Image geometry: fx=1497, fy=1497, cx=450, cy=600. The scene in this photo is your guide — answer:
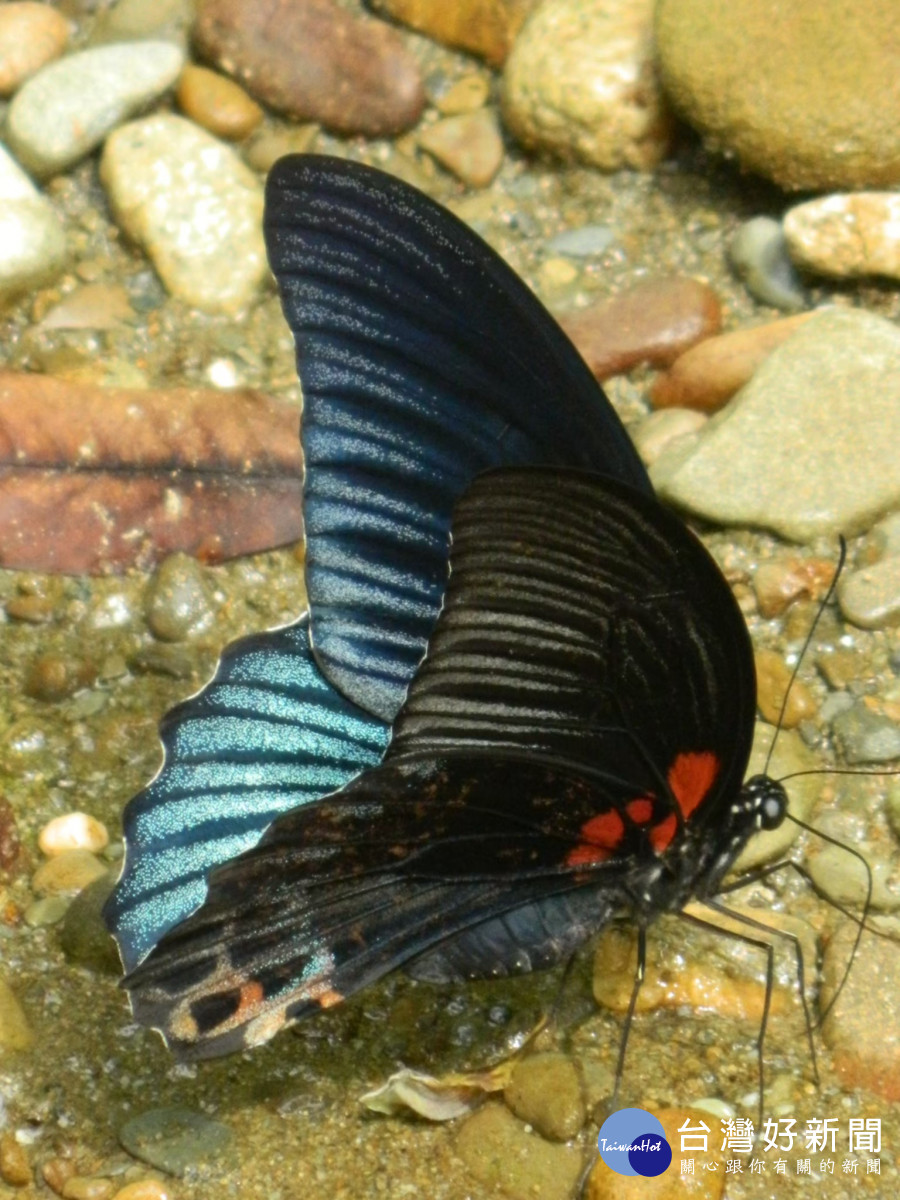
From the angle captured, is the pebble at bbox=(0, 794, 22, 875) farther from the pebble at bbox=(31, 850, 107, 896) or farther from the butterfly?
the butterfly

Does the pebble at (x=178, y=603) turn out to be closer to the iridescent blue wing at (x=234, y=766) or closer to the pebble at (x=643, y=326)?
the iridescent blue wing at (x=234, y=766)

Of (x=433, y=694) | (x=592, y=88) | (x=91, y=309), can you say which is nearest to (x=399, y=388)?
(x=433, y=694)

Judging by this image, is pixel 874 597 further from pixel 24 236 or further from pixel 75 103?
pixel 75 103

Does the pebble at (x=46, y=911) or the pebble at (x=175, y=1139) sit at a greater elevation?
the pebble at (x=175, y=1139)

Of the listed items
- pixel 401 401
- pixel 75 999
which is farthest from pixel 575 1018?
pixel 401 401

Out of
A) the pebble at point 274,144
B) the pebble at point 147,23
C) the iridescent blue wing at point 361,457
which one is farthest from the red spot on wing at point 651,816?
the pebble at point 147,23

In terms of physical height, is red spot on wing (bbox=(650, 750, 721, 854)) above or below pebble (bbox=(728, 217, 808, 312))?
above

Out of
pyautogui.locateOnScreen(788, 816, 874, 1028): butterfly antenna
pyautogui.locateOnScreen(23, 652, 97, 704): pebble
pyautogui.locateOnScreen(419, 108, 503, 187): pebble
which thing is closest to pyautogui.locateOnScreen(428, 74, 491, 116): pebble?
pyautogui.locateOnScreen(419, 108, 503, 187): pebble
